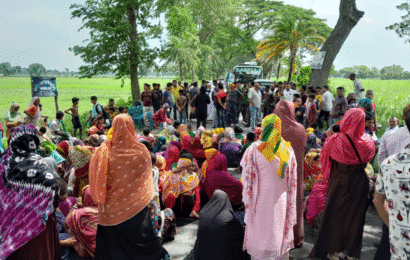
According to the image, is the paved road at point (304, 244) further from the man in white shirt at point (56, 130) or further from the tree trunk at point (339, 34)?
the tree trunk at point (339, 34)

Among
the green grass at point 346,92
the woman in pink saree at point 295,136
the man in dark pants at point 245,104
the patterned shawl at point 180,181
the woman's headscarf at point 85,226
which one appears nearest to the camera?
the woman's headscarf at point 85,226

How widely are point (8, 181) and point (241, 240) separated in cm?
219

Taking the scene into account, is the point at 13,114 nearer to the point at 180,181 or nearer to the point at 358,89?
the point at 180,181

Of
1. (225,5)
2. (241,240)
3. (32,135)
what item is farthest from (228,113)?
(225,5)

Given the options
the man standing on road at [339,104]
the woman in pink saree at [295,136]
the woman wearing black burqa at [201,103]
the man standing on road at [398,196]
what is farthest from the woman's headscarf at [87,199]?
the man standing on road at [339,104]

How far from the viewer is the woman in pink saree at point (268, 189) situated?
2.59 metres

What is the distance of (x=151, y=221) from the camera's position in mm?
2877

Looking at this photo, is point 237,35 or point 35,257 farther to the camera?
point 237,35

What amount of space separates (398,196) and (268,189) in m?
1.06

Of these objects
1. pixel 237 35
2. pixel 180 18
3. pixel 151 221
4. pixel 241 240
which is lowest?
pixel 241 240

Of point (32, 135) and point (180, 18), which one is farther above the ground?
point (180, 18)

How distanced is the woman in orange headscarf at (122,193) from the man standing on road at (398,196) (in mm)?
1920

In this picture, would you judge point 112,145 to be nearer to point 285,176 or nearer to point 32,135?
point 32,135

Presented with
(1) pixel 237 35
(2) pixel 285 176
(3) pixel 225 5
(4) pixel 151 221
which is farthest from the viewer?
(1) pixel 237 35
